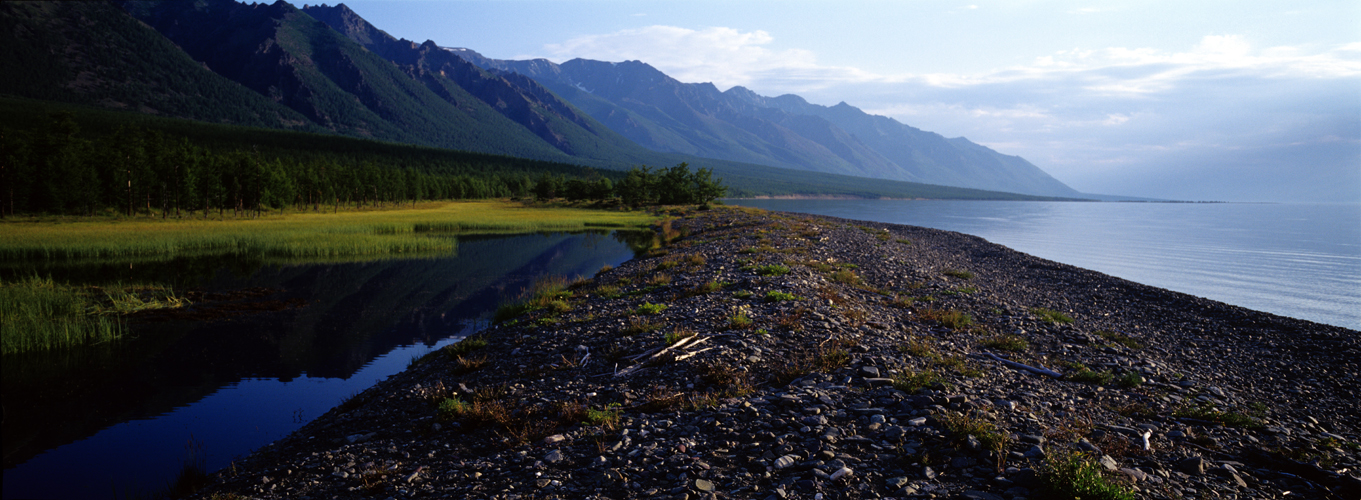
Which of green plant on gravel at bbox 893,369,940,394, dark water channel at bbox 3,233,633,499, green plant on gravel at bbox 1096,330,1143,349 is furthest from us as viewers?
green plant on gravel at bbox 1096,330,1143,349

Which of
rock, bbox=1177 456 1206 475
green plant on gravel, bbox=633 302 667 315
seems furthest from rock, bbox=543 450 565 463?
rock, bbox=1177 456 1206 475

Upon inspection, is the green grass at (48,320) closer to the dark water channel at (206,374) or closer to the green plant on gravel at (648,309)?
the dark water channel at (206,374)

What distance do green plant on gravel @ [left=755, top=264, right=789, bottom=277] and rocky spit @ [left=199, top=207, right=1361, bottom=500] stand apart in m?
3.42

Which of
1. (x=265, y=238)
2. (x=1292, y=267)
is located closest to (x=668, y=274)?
(x=265, y=238)

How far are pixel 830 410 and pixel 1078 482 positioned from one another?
179 inches

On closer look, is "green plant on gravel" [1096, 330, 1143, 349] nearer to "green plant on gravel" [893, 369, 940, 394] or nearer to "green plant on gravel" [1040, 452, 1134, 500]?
"green plant on gravel" [893, 369, 940, 394]

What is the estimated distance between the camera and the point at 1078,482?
353 inches

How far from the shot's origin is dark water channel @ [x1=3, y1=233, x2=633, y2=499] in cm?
1462

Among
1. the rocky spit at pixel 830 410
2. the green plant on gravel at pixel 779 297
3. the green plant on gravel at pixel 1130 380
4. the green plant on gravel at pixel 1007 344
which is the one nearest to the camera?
the rocky spit at pixel 830 410

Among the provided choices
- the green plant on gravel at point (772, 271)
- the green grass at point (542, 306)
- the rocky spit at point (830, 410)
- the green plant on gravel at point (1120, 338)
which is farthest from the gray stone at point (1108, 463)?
the green grass at point (542, 306)

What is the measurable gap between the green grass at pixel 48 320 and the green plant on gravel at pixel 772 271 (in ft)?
90.2

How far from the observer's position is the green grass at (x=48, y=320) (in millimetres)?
22578

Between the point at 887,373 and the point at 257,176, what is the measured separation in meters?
102

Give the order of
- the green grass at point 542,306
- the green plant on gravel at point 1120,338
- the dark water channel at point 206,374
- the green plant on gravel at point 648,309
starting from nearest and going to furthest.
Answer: the dark water channel at point 206,374
the green plant on gravel at point 1120,338
the green plant on gravel at point 648,309
the green grass at point 542,306
